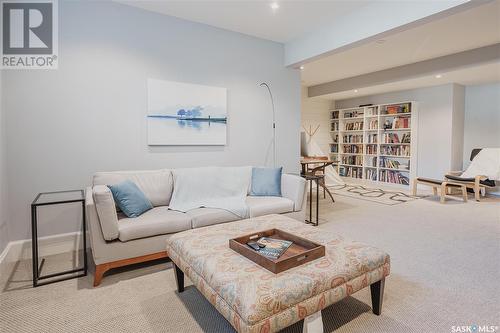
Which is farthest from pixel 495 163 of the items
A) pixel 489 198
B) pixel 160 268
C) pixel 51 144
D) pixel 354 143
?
pixel 51 144

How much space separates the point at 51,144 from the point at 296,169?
3143 mm

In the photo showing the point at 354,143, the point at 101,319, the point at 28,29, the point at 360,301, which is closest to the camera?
the point at 101,319

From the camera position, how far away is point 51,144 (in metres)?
2.71

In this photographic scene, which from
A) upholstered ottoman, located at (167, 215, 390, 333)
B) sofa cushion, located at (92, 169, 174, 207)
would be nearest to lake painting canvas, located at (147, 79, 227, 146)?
sofa cushion, located at (92, 169, 174, 207)

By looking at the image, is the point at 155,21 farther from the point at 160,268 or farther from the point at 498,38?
the point at 498,38

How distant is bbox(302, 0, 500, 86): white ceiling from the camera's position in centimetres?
326

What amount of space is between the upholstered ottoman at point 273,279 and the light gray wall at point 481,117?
584 centimetres

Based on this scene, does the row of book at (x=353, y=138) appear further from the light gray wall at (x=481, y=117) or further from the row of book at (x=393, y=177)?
the light gray wall at (x=481, y=117)

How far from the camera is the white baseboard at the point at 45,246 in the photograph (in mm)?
2543

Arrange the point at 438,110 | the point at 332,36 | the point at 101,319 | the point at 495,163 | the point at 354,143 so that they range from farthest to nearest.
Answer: the point at 354,143 < the point at 438,110 < the point at 495,163 < the point at 332,36 < the point at 101,319

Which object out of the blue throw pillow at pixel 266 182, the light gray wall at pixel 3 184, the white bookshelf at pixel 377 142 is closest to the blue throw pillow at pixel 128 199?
the light gray wall at pixel 3 184

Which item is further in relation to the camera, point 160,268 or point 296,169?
point 296,169

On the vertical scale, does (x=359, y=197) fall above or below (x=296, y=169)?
below

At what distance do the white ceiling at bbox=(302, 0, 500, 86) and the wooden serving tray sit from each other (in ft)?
9.73
